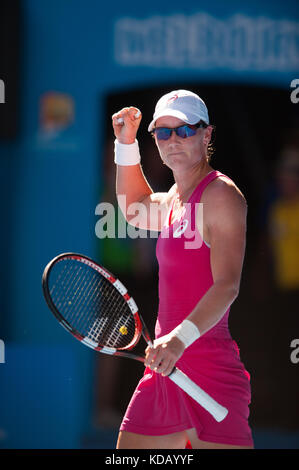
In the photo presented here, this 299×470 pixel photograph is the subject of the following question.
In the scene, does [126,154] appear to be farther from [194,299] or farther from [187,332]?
[187,332]

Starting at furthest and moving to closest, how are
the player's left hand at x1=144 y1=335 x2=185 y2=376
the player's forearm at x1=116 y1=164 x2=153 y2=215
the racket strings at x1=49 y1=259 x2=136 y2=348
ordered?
the player's forearm at x1=116 y1=164 x2=153 y2=215 < the racket strings at x1=49 y1=259 x2=136 y2=348 < the player's left hand at x1=144 y1=335 x2=185 y2=376

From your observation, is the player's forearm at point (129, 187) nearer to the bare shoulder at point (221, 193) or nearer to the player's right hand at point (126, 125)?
the player's right hand at point (126, 125)

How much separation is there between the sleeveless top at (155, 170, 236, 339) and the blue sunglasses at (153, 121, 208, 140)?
0.58 feet

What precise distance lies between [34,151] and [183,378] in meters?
3.62

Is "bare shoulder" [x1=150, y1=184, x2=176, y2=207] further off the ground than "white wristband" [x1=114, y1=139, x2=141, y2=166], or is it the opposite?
"white wristband" [x1=114, y1=139, x2=141, y2=166]

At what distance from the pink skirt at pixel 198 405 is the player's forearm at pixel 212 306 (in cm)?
22

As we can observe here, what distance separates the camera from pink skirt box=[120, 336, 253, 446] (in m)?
2.94

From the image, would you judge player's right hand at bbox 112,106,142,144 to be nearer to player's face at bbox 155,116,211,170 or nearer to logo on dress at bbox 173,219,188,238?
player's face at bbox 155,116,211,170

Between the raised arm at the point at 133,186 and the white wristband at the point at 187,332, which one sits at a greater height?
the raised arm at the point at 133,186

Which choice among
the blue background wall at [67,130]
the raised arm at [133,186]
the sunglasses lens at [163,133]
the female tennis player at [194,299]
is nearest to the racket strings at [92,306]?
the female tennis player at [194,299]

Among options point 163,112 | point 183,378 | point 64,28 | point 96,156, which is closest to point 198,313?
point 183,378

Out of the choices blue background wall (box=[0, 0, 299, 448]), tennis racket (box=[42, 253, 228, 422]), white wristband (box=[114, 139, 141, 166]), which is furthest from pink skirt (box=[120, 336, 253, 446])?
blue background wall (box=[0, 0, 299, 448])

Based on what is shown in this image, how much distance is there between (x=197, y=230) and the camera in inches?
118

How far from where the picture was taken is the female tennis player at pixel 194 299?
2861mm
